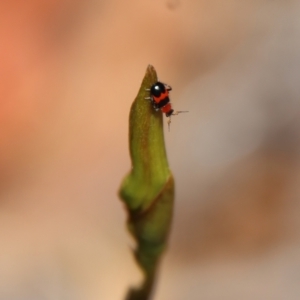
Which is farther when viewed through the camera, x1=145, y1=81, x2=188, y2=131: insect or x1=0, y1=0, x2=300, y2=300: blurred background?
x1=0, y1=0, x2=300, y2=300: blurred background

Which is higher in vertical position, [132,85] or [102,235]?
[132,85]

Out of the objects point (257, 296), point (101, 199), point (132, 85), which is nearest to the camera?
point (257, 296)

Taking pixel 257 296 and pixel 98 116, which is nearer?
pixel 257 296

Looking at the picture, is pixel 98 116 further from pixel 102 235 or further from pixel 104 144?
pixel 102 235

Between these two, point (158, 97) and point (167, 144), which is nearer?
point (158, 97)

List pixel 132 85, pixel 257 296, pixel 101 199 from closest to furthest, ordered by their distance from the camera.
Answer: pixel 257 296 < pixel 101 199 < pixel 132 85

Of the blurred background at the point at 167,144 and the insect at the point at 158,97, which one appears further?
the blurred background at the point at 167,144

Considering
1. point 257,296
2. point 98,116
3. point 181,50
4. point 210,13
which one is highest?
point 210,13

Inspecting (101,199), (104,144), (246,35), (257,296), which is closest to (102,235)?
(101,199)
